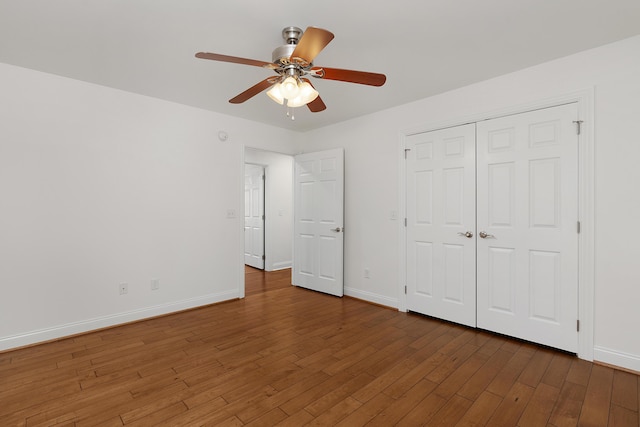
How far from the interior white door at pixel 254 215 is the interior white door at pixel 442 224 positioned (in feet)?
11.1

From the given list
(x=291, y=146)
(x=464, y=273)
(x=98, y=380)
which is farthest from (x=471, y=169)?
(x=98, y=380)

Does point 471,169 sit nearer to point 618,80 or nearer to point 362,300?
point 618,80

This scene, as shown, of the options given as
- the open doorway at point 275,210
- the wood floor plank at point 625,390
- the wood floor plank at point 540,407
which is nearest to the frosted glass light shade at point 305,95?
the wood floor plank at point 540,407

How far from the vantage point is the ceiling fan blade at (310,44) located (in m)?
1.53

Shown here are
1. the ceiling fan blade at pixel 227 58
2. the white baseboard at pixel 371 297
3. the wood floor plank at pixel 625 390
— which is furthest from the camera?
the white baseboard at pixel 371 297

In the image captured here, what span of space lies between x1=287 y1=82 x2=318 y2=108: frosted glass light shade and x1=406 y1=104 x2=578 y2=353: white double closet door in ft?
6.04

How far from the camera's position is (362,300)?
411 cm

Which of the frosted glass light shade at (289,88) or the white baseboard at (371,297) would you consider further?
the white baseboard at (371,297)

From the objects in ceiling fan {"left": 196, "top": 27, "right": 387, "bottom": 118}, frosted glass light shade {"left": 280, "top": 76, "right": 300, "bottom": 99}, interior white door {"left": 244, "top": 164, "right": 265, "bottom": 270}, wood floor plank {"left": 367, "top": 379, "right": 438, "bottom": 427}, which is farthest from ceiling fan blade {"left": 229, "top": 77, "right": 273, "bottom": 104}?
interior white door {"left": 244, "top": 164, "right": 265, "bottom": 270}

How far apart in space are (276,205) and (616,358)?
5070 mm

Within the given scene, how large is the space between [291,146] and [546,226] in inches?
139

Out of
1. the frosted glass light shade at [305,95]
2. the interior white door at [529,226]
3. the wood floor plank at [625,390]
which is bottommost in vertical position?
the wood floor plank at [625,390]

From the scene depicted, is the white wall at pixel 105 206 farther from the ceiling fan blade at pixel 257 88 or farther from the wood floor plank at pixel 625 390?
the wood floor plank at pixel 625 390

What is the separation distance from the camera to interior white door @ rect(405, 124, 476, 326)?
3160 millimetres
